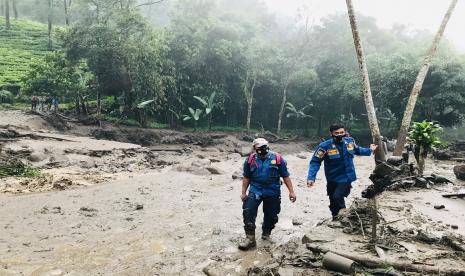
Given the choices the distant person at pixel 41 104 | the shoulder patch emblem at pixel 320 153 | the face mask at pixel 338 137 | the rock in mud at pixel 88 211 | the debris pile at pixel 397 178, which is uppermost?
the distant person at pixel 41 104

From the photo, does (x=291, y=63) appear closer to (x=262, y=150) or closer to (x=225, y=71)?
(x=225, y=71)

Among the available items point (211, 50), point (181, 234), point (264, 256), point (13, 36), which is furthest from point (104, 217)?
point (13, 36)

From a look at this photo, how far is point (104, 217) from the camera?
24.7 feet

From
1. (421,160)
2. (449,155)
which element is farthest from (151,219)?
(449,155)

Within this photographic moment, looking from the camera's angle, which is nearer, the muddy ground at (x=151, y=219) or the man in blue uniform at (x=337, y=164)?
the muddy ground at (x=151, y=219)

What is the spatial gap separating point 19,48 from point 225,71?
25.9 m

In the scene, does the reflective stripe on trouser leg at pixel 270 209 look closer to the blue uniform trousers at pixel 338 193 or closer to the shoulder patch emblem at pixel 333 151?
the blue uniform trousers at pixel 338 193

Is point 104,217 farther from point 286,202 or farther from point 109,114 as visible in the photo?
point 109,114

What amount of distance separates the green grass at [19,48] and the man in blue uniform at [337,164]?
27264 mm

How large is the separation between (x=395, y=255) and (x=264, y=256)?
181 centimetres

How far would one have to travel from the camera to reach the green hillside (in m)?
30.6

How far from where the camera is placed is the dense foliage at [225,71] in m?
20.8

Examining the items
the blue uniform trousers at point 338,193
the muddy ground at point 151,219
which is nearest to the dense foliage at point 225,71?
the muddy ground at point 151,219

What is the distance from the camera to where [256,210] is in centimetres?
573
